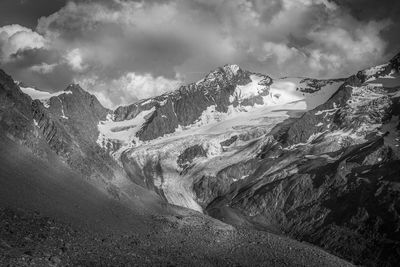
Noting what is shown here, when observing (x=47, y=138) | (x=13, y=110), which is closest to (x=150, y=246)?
(x=13, y=110)

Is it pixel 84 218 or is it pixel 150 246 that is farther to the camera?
pixel 150 246

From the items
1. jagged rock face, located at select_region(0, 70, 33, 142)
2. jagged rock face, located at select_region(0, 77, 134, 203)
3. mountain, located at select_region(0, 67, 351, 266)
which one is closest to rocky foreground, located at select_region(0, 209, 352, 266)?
mountain, located at select_region(0, 67, 351, 266)

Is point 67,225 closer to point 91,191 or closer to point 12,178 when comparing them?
point 12,178

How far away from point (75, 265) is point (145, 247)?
22.6 meters

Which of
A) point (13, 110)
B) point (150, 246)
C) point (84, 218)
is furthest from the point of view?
point (13, 110)

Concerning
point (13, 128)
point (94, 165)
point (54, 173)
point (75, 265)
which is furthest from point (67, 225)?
point (94, 165)

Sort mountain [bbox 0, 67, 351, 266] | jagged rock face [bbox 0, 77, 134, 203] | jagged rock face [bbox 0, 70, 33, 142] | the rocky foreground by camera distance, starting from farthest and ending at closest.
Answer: jagged rock face [bbox 0, 77, 134, 203] → jagged rock face [bbox 0, 70, 33, 142] → mountain [bbox 0, 67, 351, 266] → the rocky foreground

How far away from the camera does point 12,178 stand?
97.0 metres

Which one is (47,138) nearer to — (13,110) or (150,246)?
(13,110)

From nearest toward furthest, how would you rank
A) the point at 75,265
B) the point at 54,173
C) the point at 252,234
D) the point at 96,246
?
1. the point at 75,265
2. the point at 96,246
3. the point at 54,173
4. the point at 252,234

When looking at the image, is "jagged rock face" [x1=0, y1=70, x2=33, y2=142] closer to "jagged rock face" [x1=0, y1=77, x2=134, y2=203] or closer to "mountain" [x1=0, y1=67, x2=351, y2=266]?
"jagged rock face" [x1=0, y1=77, x2=134, y2=203]

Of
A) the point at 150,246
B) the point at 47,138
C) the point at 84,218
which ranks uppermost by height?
the point at 47,138

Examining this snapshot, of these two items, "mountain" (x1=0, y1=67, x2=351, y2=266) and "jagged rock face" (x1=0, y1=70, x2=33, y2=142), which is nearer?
"mountain" (x1=0, y1=67, x2=351, y2=266)

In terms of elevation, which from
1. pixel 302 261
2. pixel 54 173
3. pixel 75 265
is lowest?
pixel 75 265
